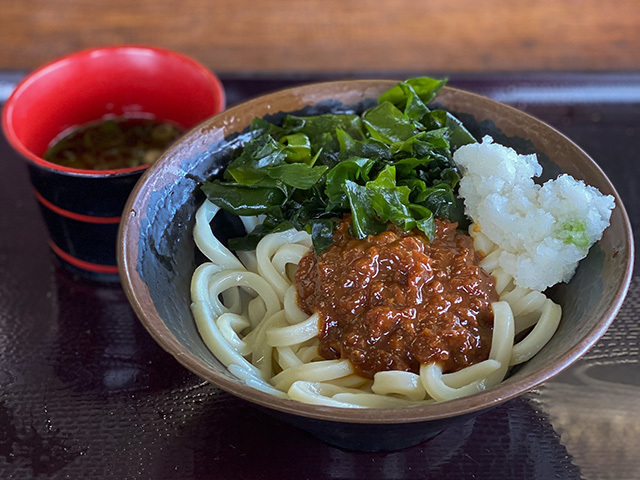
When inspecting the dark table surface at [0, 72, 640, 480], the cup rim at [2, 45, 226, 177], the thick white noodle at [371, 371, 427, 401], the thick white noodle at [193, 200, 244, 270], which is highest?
the cup rim at [2, 45, 226, 177]

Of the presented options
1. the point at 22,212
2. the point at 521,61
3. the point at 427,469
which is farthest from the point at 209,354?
the point at 521,61

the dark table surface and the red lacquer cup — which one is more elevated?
the red lacquer cup

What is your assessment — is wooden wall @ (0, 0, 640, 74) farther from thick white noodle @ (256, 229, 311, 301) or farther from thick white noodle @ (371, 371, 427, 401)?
thick white noodle @ (371, 371, 427, 401)

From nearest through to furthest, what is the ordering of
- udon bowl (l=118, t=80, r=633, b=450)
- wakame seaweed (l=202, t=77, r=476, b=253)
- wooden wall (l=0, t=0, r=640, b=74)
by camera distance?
1. udon bowl (l=118, t=80, r=633, b=450)
2. wakame seaweed (l=202, t=77, r=476, b=253)
3. wooden wall (l=0, t=0, r=640, b=74)

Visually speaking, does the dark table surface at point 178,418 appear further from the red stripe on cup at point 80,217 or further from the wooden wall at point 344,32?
the wooden wall at point 344,32

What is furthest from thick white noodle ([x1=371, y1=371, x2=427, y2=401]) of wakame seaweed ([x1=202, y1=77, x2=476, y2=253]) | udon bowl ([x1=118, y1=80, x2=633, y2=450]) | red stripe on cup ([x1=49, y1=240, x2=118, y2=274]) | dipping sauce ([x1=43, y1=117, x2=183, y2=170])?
dipping sauce ([x1=43, y1=117, x2=183, y2=170])

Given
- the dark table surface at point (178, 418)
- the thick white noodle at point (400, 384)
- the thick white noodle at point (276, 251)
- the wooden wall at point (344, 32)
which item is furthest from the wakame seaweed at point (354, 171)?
the wooden wall at point (344, 32)
